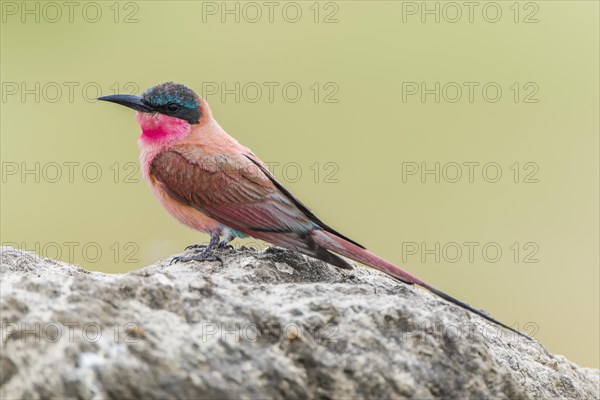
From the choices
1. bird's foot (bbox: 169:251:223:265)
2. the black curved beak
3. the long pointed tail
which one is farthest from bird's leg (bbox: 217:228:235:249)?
the black curved beak

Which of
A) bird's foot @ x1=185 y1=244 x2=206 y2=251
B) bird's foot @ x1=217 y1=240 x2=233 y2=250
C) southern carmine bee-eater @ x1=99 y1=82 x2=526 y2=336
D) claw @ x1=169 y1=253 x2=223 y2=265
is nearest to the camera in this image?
southern carmine bee-eater @ x1=99 y1=82 x2=526 y2=336

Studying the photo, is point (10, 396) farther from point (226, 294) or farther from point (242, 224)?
point (242, 224)

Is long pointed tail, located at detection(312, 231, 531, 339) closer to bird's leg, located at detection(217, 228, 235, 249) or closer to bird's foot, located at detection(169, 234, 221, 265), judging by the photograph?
bird's foot, located at detection(169, 234, 221, 265)

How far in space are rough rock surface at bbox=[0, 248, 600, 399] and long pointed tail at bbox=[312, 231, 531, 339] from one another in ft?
0.38

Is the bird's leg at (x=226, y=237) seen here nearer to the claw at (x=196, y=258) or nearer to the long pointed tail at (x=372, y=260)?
the claw at (x=196, y=258)

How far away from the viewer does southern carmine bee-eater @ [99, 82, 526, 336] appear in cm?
461

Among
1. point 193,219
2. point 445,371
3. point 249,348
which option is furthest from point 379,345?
point 193,219

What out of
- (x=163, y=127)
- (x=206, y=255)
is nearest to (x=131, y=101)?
(x=163, y=127)

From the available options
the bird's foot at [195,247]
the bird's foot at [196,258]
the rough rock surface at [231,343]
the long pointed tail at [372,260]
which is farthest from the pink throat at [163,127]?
the rough rock surface at [231,343]

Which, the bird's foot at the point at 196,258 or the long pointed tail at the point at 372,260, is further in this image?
the bird's foot at the point at 196,258

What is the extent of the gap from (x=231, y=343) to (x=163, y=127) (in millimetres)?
2773

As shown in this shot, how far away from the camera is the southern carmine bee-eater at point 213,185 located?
181 inches

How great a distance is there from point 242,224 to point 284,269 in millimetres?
634

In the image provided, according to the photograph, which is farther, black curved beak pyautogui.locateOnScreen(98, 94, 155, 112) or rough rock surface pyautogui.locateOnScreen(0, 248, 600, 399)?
black curved beak pyautogui.locateOnScreen(98, 94, 155, 112)
